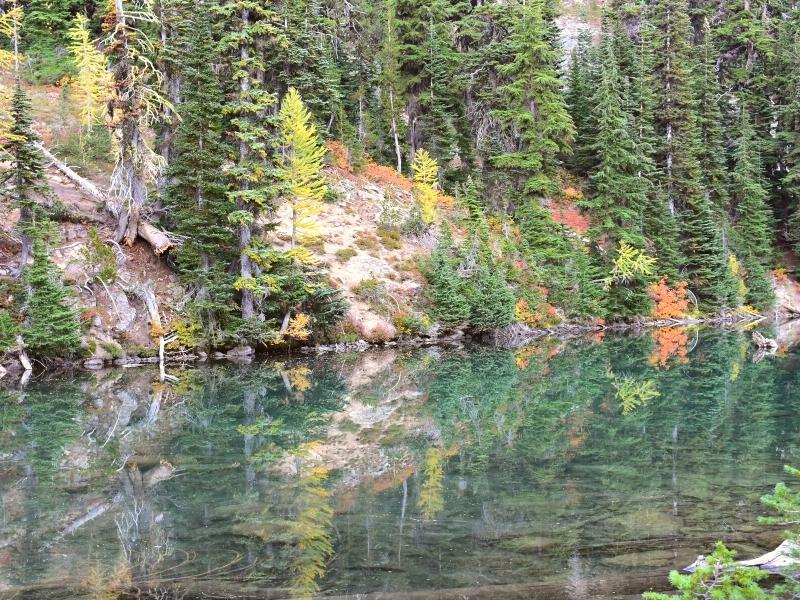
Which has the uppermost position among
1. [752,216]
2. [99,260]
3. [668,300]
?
[752,216]

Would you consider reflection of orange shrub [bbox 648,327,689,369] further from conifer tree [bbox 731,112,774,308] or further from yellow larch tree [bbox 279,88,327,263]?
yellow larch tree [bbox 279,88,327,263]

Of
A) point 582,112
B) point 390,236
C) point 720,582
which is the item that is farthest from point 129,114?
point 582,112

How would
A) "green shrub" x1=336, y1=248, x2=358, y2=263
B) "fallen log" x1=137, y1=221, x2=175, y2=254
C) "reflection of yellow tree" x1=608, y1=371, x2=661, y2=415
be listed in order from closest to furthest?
"reflection of yellow tree" x1=608, y1=371, x2=661, y2=415
"fallen log" x1=137, y1=221, x2=175, y2=254
"green shrub" x1=336, y1=248, x2=358, y2=263

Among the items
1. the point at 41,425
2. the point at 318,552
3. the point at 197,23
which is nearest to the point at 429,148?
the point at 197,23

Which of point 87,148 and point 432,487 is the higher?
point 87,148

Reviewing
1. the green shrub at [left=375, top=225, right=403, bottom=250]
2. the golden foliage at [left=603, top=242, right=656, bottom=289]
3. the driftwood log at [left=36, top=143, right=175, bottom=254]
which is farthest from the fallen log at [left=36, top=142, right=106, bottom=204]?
the golden foliage at [left=603, top=242, right=656, bottom=289]

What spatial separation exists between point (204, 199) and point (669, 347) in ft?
70.3

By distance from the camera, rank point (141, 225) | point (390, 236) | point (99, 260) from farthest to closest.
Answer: point (390, 236)
point (141, 225)
point (99, 260)

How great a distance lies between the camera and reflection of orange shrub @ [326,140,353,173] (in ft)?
142

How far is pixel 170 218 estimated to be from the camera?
31.4 meters

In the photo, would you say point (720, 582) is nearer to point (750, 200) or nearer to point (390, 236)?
point (390, 236)

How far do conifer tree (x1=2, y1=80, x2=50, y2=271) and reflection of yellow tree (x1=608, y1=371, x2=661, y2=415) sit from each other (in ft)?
64.8

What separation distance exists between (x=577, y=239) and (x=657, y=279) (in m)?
5.85

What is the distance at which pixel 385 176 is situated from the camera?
44.9 meters
